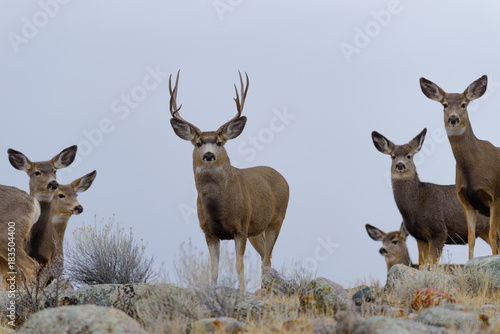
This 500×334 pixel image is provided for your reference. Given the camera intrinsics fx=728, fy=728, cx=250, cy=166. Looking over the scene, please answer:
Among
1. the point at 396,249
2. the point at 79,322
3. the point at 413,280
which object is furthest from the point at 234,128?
the point at 79,322

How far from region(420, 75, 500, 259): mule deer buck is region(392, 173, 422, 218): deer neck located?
97 cm

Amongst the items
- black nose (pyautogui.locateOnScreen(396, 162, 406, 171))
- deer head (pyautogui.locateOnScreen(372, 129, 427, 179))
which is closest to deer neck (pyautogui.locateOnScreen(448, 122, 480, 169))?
deer head (pyautogui.locateOnScreen(372, 129, 427, 179))

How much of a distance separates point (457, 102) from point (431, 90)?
0.65 metres

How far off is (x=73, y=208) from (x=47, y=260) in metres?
1.98

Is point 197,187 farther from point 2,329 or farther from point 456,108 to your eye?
point 456,108

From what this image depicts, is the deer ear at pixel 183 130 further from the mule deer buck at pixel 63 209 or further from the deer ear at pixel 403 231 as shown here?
the deer ear at pixel 403 231

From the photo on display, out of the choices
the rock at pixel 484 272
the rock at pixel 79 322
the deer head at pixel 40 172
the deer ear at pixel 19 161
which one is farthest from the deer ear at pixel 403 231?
the rock at pixel 79 322

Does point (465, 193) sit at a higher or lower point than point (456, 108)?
lower

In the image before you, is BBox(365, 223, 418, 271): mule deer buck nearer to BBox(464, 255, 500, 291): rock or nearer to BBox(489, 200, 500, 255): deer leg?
BBox(489, 200, 500, 255): deer leg

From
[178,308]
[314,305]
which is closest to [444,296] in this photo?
[314,305]

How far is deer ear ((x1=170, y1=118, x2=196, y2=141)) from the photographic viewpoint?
11.6 meters

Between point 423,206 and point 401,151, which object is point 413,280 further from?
point 401,151

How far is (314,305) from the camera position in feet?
30.2

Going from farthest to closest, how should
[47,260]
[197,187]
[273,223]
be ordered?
1. [273,223]
2. [47,260]
3. [197,187]
